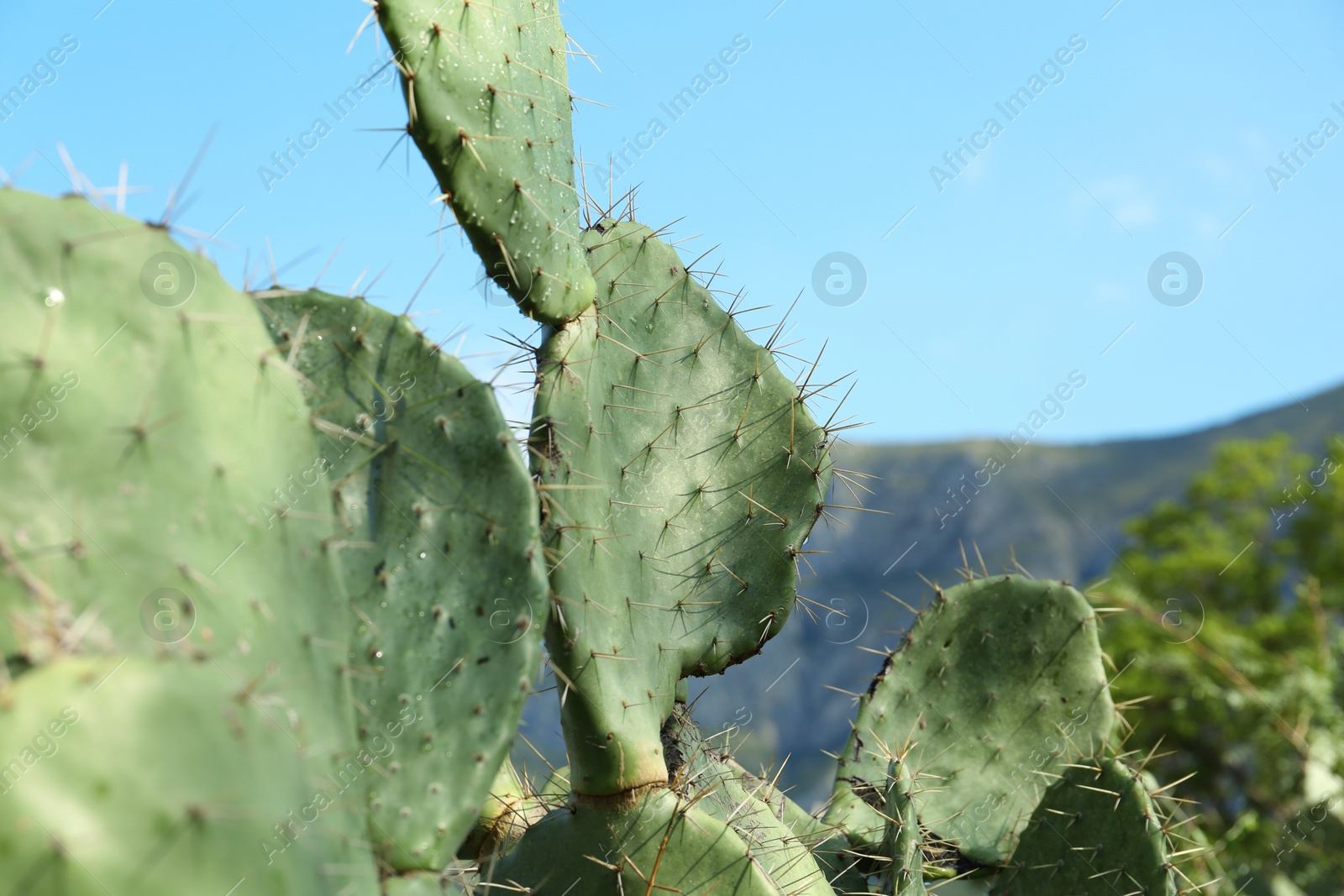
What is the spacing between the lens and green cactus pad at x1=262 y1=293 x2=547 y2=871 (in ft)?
4.09

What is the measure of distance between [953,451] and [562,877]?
69570 mm

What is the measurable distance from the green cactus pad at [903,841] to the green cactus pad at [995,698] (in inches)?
12.7

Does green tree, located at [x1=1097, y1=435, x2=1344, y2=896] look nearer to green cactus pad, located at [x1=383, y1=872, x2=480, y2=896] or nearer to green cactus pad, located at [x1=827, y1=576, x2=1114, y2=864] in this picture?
green cactus pad, located at [x1=827, y1=576, x2=1114, y2=864]

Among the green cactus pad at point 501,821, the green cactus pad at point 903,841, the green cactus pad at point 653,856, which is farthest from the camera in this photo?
the green cactus pad at point 501,821

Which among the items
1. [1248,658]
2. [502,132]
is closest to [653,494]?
[502,132]

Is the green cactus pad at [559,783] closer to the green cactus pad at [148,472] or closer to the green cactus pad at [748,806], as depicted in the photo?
the green cactus pad at [748,806]

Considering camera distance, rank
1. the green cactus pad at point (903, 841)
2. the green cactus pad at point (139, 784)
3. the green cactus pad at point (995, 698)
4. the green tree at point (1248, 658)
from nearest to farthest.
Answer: the green cactus pad at point (139, 784), the green cactus pad at point (903, 841), the green cactus pad at point (995, 698), the green tree at point (1248, 658)

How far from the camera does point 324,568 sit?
1109mm

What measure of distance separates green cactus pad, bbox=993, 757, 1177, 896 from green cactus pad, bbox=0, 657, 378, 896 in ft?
5.60

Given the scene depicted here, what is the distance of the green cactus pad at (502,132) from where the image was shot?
1.46m

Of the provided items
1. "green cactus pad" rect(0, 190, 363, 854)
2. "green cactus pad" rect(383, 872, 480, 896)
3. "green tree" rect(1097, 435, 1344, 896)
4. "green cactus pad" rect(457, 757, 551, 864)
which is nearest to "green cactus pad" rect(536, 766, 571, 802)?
"green cactus pad" rect(457, 757, 551, 864)

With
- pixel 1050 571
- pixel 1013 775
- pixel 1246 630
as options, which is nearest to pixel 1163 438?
pixel 1050 571

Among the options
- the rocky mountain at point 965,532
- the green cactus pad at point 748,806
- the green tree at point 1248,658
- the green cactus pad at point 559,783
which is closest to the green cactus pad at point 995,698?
the green cactus pad at point 748,806

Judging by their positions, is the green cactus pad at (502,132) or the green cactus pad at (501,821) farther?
the green cactus pad at (501,821)
